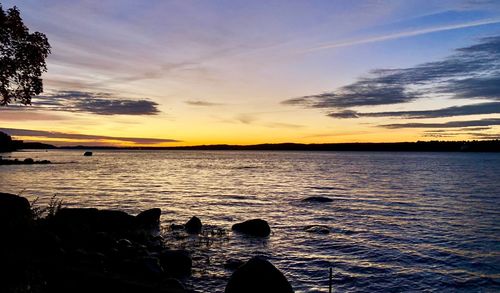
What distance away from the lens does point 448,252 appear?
20.4m

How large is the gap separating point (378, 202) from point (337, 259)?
23464 millimetres

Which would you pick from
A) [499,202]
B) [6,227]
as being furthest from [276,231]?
[499,202]

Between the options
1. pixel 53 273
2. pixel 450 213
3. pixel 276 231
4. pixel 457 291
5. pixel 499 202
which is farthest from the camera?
pixel 499 202

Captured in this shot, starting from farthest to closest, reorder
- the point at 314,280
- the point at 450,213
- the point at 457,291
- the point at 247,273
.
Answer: the point at 450,213 < the point at 314,280 < the point at 457,291 < the point at 247,273

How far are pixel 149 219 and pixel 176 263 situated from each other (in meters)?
11.0

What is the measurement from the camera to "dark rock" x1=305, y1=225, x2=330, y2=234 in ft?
83.1

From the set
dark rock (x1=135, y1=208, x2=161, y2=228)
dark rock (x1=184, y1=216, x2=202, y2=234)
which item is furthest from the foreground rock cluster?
dark rock (x1=135, y1=208, x2=161, y2=228)

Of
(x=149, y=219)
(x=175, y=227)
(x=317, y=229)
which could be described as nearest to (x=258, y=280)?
(x=317, y=229)

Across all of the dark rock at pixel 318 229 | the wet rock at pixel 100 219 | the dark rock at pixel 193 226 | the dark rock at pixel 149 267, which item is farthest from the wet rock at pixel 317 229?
the dark rock at pixel 149 267

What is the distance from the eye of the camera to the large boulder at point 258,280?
11.5 metres

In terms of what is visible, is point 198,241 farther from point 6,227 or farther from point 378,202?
point 378,202

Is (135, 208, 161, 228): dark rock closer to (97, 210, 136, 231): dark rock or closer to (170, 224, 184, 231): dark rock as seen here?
(170, 224, 184, 231): dark rock

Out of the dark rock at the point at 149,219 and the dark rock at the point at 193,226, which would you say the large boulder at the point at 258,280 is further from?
the dark rock at the point at 149,219

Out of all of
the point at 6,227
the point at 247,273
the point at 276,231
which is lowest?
the point at 276,231
